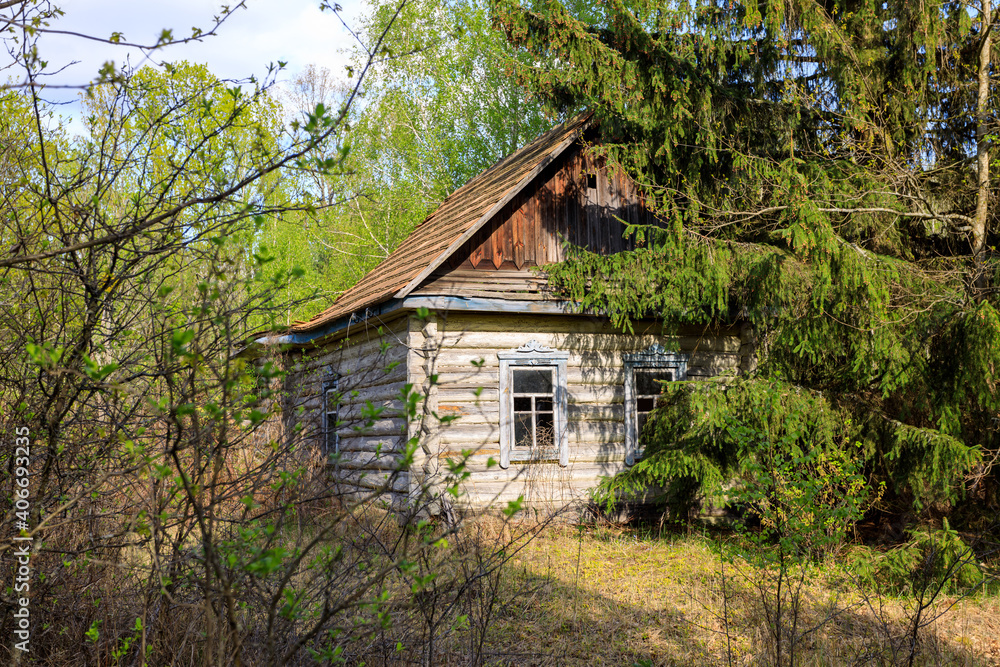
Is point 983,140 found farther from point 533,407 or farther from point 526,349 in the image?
point 533,407

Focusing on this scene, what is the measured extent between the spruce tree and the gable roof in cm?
121

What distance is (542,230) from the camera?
35.0 feet

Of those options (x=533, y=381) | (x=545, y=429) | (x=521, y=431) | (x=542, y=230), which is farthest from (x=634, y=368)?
(x=542, y=230)

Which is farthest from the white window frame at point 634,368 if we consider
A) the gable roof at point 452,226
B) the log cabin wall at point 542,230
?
the gable roof at point 452,226

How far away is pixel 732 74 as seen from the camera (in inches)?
367

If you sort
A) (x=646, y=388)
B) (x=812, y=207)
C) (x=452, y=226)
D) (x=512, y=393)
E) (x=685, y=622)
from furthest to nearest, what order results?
(x=452, y=226)
(x=646, y=388)
(x=512, y=393)
(x=812, y=207)
(x=685, y=622)

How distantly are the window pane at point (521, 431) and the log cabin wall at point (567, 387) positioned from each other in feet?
1.14

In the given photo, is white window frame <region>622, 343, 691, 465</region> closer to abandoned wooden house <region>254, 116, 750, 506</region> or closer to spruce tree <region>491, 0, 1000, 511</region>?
abandoned wooden house <region>254, 116, 750, 506</region>

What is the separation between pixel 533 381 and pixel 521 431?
73 cm

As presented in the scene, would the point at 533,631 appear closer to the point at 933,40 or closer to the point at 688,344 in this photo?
the point at 688,344

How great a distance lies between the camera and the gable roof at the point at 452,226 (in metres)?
9.59

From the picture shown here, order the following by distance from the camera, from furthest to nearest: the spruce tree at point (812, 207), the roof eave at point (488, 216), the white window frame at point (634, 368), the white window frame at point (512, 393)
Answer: the white window frame at point (634, 368)
the white window frame at point (512, 393)
the roof eave at point (488, 216)
the spruce tree at point (812, 207)

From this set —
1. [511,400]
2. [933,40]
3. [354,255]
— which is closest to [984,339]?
[933,40]

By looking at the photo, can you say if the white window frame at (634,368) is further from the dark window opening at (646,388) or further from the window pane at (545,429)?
the window pane at (545,429)
